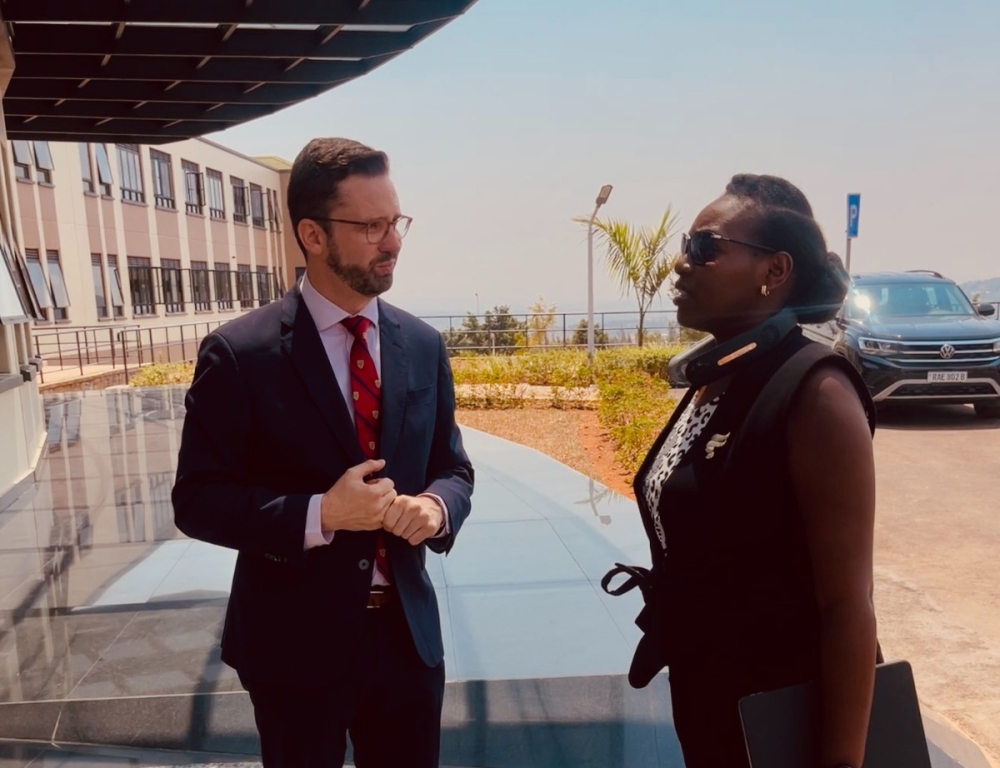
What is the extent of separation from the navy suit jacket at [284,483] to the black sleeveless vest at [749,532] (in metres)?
0.58

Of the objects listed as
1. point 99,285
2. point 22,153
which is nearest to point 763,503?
point 22,153

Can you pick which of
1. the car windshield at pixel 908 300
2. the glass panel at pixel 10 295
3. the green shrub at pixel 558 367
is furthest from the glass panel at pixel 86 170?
the car windshield at pixel 908 300

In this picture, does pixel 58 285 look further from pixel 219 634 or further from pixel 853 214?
pixel 219 634

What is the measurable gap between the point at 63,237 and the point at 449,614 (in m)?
24.3

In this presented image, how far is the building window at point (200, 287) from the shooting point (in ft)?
110

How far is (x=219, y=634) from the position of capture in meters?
3.80

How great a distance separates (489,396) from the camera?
12.0 metres

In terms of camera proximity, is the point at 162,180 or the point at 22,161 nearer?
the point at 22,161

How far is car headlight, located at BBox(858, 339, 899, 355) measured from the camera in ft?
31.3

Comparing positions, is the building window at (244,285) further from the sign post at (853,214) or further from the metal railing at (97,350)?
the sign post at (853,214)

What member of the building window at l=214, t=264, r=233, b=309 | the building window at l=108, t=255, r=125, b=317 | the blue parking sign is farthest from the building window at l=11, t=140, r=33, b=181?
the blue parking sign

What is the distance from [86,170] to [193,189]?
7875mm

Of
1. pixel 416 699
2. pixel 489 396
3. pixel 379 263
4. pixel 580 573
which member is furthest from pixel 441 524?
pixel 489 396

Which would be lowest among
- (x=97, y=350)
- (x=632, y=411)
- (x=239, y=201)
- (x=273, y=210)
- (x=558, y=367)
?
(x=97, y=350)
